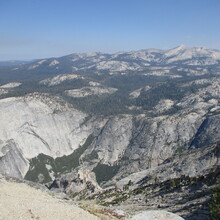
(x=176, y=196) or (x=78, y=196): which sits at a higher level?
(x=176, y=196)

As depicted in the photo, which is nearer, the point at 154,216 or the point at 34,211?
the point at 34,211

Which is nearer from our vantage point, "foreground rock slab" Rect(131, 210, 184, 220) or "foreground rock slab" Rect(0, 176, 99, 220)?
"foreground rock slab" Rect(0, 176, 99, 220)

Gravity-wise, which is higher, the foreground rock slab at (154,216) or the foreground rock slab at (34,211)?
the foreground rock slab at (34,211)

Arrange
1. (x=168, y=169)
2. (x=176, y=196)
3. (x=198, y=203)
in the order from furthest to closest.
Answer: (x=168, y=169) < (x=176, y=196) < (x=198, y=203)

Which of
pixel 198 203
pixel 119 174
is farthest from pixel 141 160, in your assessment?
pixel 198 203

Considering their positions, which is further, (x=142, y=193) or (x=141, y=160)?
(x=141, y=160)

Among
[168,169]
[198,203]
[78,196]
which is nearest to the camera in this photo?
[198,203]

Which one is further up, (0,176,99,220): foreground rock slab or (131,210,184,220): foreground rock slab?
(0,176,99,220): foreground rock slab

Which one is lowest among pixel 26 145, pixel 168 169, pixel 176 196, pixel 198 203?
pixel 26 145

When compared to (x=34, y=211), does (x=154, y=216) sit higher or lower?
lower

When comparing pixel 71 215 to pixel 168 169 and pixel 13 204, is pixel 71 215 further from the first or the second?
pixel 168 169

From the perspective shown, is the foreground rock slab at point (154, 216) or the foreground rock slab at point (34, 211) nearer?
the foreground rock slab at point (34, 211)
